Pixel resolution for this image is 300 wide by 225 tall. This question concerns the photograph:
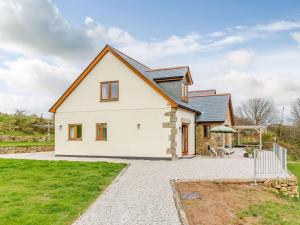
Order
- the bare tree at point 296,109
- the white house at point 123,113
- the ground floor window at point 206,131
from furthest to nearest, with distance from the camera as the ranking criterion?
1. the bare tree at point 296,109
2. the ground floor window at point 206,131
3. the white house at point 123,113

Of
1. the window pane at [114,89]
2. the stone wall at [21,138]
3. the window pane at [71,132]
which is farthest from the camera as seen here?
the stone wall at [21,138]

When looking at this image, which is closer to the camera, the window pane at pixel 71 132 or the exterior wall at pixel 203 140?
the window pane at pixel 71 132

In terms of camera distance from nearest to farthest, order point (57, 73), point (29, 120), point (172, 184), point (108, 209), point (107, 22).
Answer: point (108, 209) → point (172, 184) → point (107, 22) → point (57, 73) → point (29, 120)

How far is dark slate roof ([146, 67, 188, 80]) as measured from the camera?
22.5 metres

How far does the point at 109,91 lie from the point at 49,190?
12105mm

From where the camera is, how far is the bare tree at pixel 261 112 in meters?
58.6

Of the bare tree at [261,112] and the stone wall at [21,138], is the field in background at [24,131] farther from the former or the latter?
the bare tree at [261,112]

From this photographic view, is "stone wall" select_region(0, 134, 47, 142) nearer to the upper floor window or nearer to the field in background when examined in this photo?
the field in background

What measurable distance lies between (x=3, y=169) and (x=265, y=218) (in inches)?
499

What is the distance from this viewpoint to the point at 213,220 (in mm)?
7094

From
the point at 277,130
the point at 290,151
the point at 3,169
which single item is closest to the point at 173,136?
the point at 3,169

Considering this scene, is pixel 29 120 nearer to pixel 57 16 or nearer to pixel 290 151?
pixel 57 16

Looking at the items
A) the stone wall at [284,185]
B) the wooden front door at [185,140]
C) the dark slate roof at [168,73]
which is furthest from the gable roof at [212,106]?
the stone wall at [284,185]

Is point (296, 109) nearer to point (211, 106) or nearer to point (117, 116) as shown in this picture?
point (211, 106)
